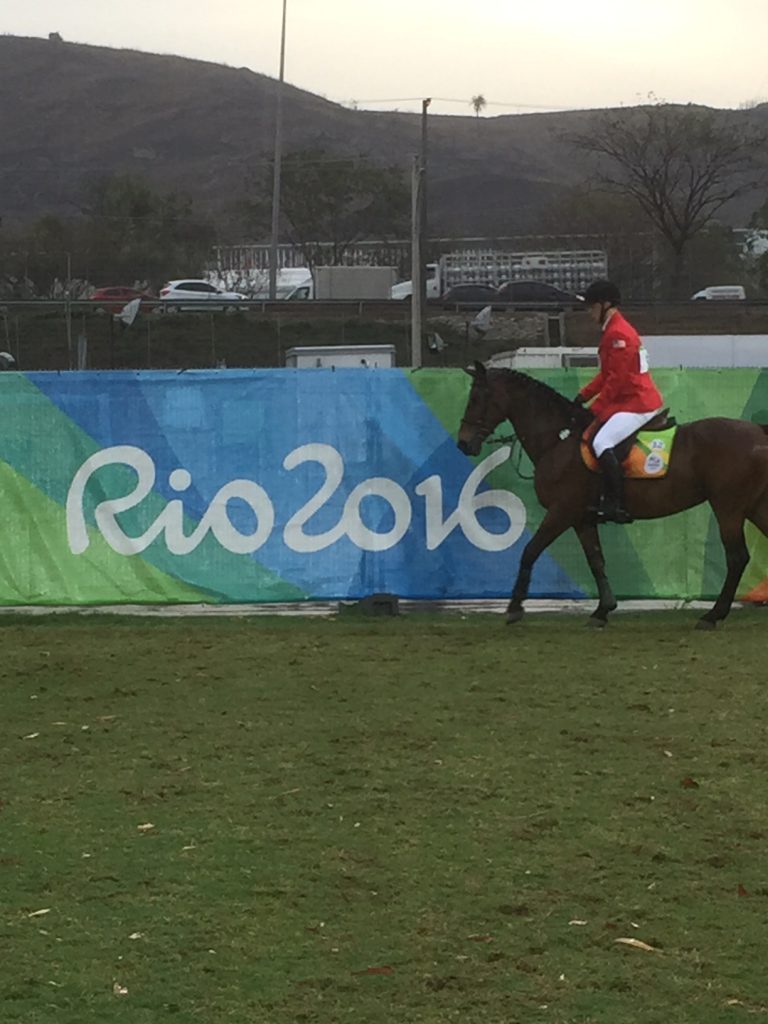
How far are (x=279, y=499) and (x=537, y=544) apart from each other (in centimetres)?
231

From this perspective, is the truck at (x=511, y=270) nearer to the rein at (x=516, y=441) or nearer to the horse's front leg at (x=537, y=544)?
the rein at (x=516, y=441)

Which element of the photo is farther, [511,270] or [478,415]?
[511,270]

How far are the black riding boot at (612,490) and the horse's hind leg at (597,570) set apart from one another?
0.31 m

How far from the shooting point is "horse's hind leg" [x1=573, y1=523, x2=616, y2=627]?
41.4 ft

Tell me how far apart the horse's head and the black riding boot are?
0.98 m

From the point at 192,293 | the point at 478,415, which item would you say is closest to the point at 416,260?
the point at 478,415

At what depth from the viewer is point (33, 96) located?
627ft

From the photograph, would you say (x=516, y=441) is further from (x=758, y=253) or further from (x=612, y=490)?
(x=758, y=253)

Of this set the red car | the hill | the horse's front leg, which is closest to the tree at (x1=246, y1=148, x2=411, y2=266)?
the red car

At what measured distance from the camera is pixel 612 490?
485 inches

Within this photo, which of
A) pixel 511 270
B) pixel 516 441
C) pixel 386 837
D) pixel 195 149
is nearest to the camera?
pixel 386 837

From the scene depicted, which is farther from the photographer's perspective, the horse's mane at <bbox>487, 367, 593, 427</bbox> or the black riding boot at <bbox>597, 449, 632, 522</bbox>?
Answer: the horse's mane at <bbox>487, 367, 593, 427</bbox>

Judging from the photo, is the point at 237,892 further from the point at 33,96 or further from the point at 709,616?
the point at 33,96

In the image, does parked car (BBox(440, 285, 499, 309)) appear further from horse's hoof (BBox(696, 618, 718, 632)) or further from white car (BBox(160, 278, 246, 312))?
horse's hoof (BBox(696, 618, 718, 632))
